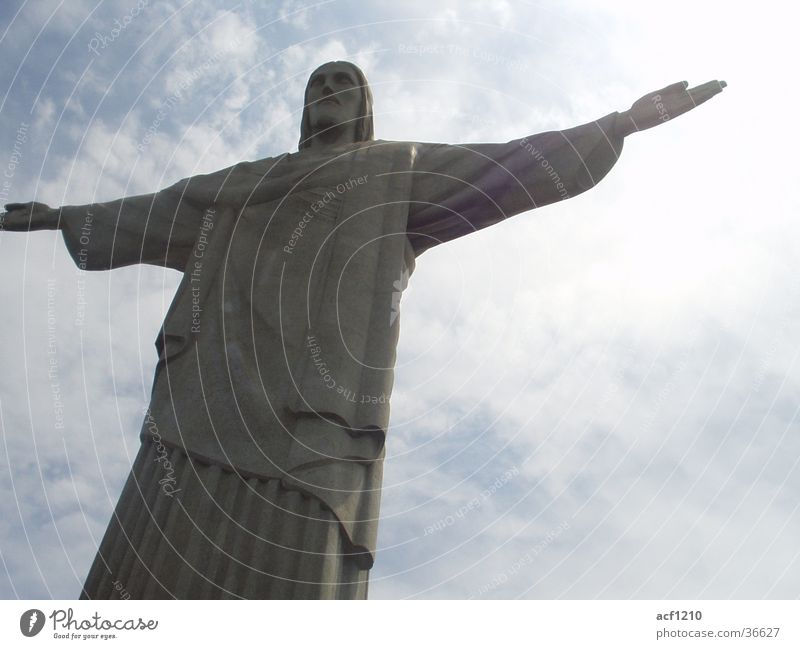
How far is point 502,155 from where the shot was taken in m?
9.24

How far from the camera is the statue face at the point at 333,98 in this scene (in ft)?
34.2

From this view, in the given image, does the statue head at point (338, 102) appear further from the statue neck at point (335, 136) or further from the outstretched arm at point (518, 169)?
the outstretched arm at point (518, 169)

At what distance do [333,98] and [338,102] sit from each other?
75 mm

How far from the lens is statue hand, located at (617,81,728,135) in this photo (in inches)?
333

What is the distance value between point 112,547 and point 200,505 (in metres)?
0.81

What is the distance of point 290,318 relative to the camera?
848cm

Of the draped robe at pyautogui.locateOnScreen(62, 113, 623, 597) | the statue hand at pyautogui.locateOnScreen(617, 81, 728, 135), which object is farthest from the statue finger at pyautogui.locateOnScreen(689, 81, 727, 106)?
the draped robe at pyautogui.locateOnScreen(62, 113, 623, 597)

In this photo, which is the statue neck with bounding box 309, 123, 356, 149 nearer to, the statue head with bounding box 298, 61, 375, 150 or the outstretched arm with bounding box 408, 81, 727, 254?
the statue head with bounding box 298, 61, 375, 150

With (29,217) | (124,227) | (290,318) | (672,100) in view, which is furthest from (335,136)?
(672,100)

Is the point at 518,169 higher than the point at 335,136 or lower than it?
lower
